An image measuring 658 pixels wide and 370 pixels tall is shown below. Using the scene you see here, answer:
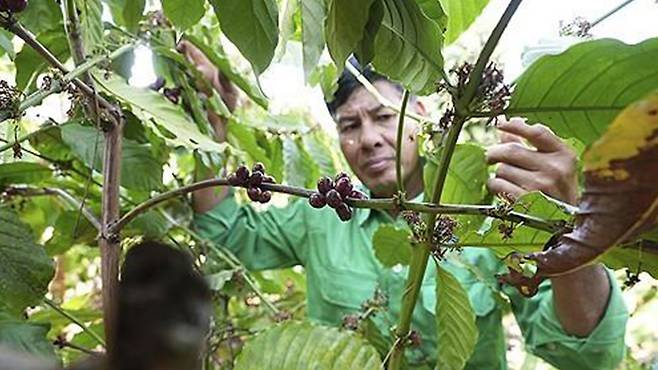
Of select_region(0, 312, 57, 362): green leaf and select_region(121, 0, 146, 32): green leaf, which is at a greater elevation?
select_region(121, 0, 146, 32): green leaf

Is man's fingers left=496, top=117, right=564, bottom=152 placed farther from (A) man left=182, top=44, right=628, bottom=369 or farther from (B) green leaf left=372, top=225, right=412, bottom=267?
(B) green leaf left=372, top=225, right=412, bottom=267

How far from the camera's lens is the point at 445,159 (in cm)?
58

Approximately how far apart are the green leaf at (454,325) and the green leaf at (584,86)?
0.29 m

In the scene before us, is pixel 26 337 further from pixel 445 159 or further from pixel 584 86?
pixel 584 86

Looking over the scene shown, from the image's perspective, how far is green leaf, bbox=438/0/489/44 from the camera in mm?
788

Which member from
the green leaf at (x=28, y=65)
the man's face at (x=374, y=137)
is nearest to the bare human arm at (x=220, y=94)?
the man's face at (x=374, y=137)

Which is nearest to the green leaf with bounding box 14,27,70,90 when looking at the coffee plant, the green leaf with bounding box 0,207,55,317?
the coffee plant

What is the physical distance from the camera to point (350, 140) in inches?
60.6

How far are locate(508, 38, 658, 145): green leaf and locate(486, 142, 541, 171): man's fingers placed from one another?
356 millimetres

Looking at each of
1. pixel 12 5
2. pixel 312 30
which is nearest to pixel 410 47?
pixel 312 30

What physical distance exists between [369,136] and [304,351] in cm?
80

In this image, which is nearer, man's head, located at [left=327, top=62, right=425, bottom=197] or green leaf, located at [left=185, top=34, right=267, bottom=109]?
green leaf, located at [left=185, top=34, right=267, bottom=109]

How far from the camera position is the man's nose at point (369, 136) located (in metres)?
1.50

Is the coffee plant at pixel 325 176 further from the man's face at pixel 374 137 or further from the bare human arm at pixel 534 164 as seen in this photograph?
the man's face at pixel 374 137
